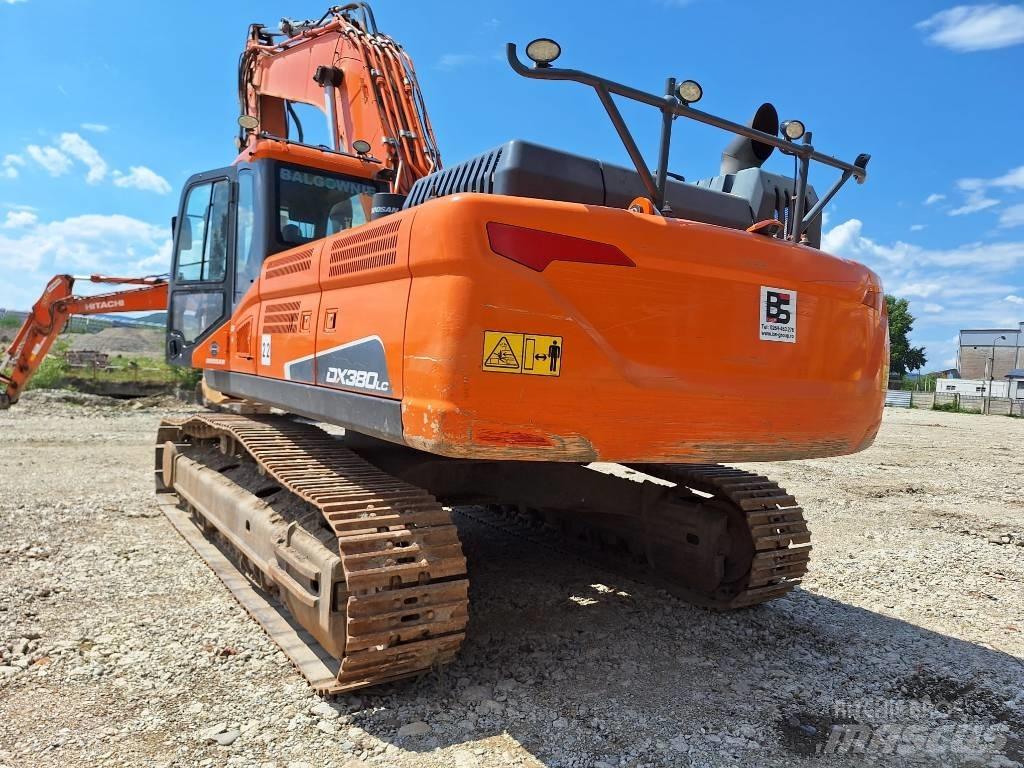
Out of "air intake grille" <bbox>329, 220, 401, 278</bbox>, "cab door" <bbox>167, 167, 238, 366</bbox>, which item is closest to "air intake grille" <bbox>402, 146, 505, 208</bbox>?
"air intake grille" <bbox>329, 220, 401, 278</bbox>

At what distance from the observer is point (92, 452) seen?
30.5 feet

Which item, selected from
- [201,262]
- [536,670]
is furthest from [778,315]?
[201,262]

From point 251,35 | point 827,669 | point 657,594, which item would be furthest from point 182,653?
point 251,35

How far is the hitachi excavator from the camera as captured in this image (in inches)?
104

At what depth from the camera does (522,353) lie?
2619 mm

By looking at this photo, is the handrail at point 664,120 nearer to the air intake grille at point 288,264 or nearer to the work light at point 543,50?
the work light at point 543,50

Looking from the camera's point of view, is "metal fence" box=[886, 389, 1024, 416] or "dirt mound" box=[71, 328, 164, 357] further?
"dirt mound" box=[71, 328, 164, 357]

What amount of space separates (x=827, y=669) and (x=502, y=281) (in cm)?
255

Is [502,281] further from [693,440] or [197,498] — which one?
[197,498]

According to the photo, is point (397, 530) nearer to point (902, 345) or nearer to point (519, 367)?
point (519, 367)

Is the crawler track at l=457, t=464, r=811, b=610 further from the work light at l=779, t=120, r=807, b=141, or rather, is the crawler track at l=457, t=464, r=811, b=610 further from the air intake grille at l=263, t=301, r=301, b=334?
the air intake grille at l=263, t=301, r=301, b=334

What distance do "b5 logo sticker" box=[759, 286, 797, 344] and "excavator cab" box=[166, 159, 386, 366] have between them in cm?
277

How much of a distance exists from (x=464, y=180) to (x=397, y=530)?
1531 millimetres

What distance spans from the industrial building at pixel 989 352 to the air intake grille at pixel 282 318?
70665 mm
